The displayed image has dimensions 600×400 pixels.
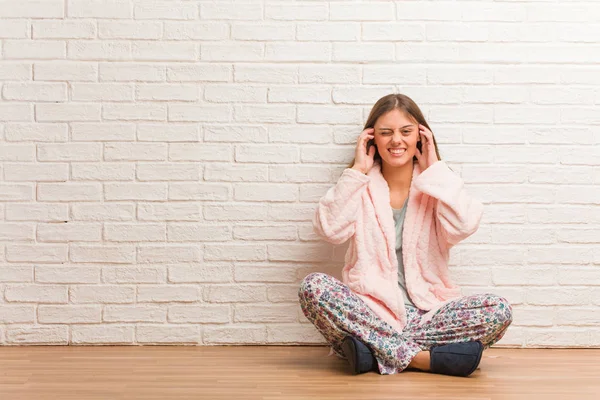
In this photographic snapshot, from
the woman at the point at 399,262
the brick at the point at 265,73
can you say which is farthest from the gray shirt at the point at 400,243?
the brick at the point at 265,73

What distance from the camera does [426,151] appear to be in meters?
3.26

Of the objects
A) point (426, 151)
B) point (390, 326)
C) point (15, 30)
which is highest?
point (15, 30)

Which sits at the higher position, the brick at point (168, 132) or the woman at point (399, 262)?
the brick at point (168, 132)

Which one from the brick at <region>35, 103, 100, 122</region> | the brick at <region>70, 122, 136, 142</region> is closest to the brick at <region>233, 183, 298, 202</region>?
the brick at <region>70, 122, 136, 142</region>

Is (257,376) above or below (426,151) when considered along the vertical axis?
below

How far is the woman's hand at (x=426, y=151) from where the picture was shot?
323cm

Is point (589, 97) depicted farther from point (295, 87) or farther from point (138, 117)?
point (138, 117)

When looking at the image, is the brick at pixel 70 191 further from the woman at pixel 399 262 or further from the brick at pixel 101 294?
the woman at pixel 399 262

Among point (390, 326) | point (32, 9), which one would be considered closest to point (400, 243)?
point (390, 326)

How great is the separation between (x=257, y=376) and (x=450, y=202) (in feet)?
3.12

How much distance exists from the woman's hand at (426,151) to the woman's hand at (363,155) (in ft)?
0.61

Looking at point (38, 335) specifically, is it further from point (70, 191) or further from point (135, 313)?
point (70, 191)

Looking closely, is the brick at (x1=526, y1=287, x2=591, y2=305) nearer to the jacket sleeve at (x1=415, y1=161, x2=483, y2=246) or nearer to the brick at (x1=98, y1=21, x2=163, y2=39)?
the jacket sleeve at (x1=415, y1=161, x2=483, y2=246)

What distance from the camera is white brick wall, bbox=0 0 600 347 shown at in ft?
11.1
